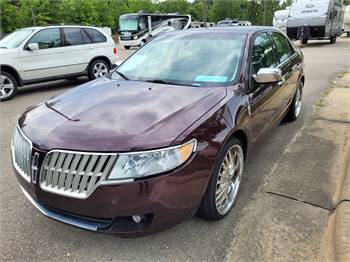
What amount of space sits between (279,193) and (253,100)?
98cm

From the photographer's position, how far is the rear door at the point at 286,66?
4.72 meters

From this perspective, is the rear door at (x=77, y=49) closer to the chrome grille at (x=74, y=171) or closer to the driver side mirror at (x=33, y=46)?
the driver side mirror at (x=33, y=46)

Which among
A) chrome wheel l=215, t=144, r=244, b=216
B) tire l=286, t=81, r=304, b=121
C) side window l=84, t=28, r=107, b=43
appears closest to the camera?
chrome wheel l=215, t=144, r=244, b=216

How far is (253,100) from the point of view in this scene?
350 centimetres

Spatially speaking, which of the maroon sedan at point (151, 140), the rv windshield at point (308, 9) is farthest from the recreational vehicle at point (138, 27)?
the maroon sedan at point (151, 140)

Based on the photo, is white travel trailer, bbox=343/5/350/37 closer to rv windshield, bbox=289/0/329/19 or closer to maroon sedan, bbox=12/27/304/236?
rv windshield, bbox=289/0/329/19

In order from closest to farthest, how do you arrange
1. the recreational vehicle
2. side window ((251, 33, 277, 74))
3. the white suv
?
side window ((251, 33, 277, 74)) < the white suv < the recreational vehicle

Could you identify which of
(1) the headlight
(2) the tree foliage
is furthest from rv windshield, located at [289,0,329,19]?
(1) the headlight

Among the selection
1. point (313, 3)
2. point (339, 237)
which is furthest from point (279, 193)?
point (313, 3)

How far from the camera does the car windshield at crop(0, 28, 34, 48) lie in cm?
857

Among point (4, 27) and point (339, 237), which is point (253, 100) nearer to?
point (339, 237)

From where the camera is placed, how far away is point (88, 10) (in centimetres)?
3781

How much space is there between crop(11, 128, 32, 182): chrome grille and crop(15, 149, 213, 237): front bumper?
13 centimetres

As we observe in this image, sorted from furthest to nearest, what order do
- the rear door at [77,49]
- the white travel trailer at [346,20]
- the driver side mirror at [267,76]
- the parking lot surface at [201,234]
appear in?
the white travel trailer at [346,20]
the rear door at [77,49]
the driver side mirror at [267,76]
the parking lot surface at [201,234]
